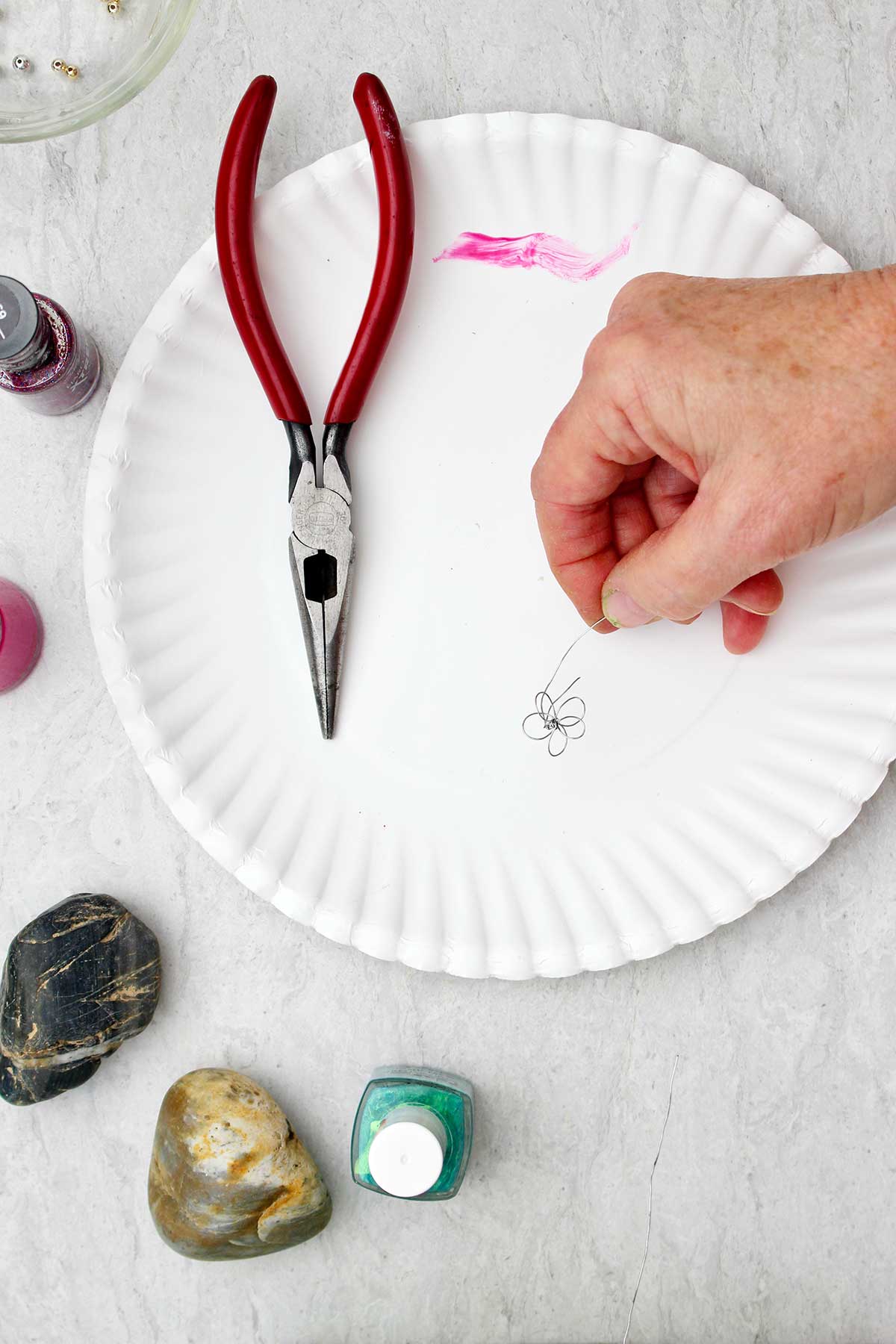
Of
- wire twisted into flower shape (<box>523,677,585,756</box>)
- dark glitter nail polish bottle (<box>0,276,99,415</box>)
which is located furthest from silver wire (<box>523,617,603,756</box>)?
dark glitter nail polish bottle (<box>0,276,99,415</box>)

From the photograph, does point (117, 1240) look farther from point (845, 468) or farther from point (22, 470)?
point (845, 468)

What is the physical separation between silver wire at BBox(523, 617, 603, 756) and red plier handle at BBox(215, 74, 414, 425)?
0.66 feet

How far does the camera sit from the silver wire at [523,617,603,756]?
0.60m

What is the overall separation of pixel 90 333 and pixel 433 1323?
66cm

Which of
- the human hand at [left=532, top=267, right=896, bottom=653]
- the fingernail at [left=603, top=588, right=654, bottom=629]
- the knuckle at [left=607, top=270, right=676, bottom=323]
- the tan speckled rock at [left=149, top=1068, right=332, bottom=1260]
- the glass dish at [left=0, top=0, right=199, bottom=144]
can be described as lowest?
the tan speckled rock at [left=149, top=1068, right=332, bottom=1260]

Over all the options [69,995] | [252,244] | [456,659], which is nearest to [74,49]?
[252,244]

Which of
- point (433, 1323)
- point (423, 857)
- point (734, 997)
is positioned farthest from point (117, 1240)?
point (734, 997)

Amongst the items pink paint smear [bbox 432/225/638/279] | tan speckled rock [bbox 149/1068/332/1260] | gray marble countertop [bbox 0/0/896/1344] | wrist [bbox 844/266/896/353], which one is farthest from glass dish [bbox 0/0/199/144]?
tan speckled rock [bbox 149/1068/332/1260]

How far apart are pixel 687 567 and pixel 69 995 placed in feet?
1.42

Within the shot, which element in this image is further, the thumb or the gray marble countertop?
the gray marble countertop

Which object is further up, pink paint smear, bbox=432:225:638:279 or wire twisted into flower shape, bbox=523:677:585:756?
pink paint smear, bbox=432:225:638:279

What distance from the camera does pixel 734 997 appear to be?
2.04 ft

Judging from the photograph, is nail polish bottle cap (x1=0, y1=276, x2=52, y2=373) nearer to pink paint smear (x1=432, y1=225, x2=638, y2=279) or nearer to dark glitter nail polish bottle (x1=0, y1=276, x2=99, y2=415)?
dark glitter nail polish bottle (x1=0, y1=276, x2=99, y2=415)

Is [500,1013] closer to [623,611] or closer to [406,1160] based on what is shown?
[406,1160]
